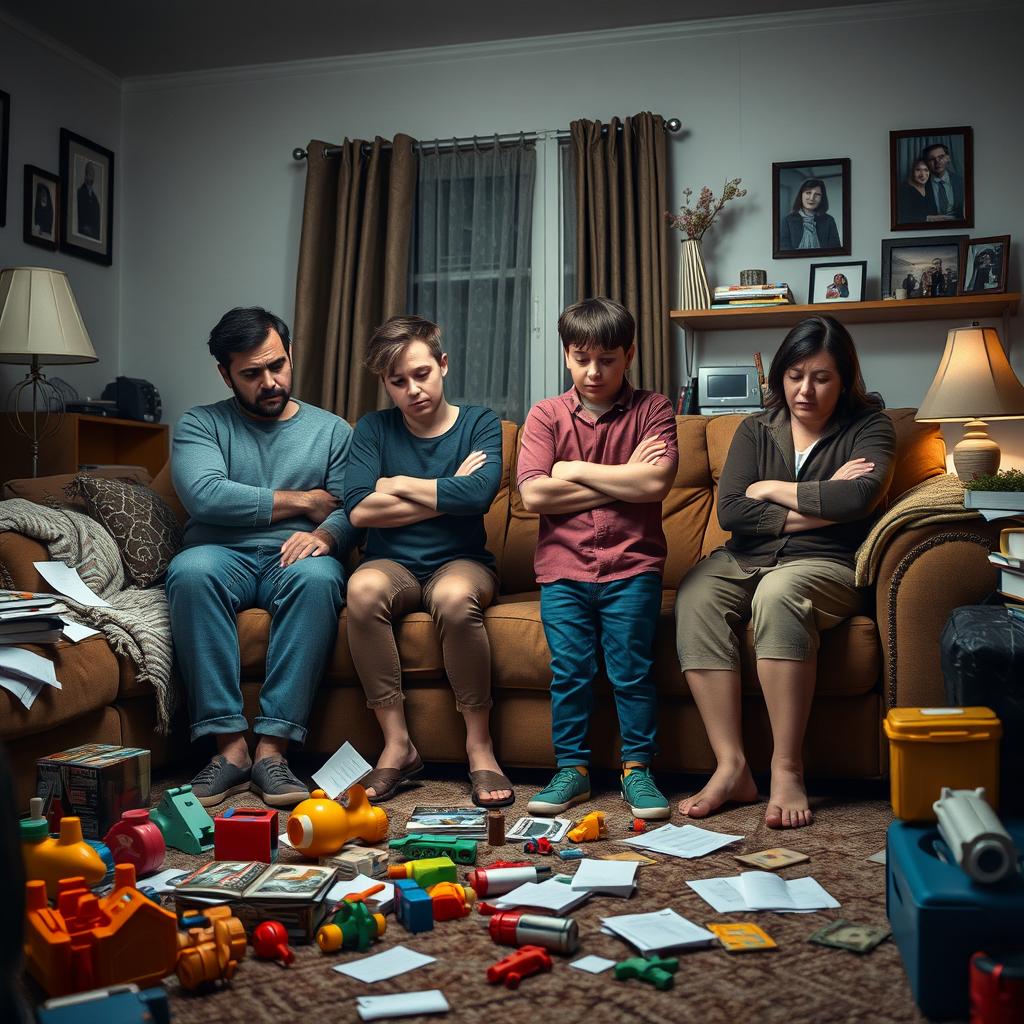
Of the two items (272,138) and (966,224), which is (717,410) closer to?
(966,224)

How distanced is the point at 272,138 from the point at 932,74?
8.74 feet

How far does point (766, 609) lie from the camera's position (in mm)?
2127

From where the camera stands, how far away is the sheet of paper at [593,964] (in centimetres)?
140

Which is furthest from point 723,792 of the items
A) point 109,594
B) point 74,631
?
point 109,594

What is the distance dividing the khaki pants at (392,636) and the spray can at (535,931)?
32.5 inches

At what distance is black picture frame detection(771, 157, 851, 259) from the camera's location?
394 centimetres

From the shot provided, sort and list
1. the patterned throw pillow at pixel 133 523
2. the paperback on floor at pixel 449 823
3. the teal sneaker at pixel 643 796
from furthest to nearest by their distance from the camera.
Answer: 1. the patterned throw pillow at pixel 133 523
2. the teal sneaker at pixel 643 796
3. the paperback on floor at pixel 449 823

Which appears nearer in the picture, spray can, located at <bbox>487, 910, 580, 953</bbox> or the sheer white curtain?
spray can, located at <bbox>487, 910, 580, 953</bbox>

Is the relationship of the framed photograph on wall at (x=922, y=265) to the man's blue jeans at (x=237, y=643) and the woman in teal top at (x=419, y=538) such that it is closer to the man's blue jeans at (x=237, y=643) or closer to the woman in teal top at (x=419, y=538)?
the woman in teal top at (x=419, y=538)

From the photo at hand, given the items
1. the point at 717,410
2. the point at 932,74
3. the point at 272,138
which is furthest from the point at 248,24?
the point at 932,74

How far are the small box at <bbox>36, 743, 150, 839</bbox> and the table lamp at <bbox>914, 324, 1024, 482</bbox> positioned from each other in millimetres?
2122

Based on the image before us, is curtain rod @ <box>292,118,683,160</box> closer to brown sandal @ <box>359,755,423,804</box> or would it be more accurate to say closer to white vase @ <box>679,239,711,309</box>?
Result: white vase @ <box>679,239,711,309</box>

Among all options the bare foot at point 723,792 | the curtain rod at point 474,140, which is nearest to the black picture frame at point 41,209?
the curtain rod at point 474,140

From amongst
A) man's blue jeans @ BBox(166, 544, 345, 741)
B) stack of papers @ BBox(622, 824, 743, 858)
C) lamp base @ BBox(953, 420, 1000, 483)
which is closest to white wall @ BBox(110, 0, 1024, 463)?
lamp base @ BBox(953, 420, 1000, 483)
